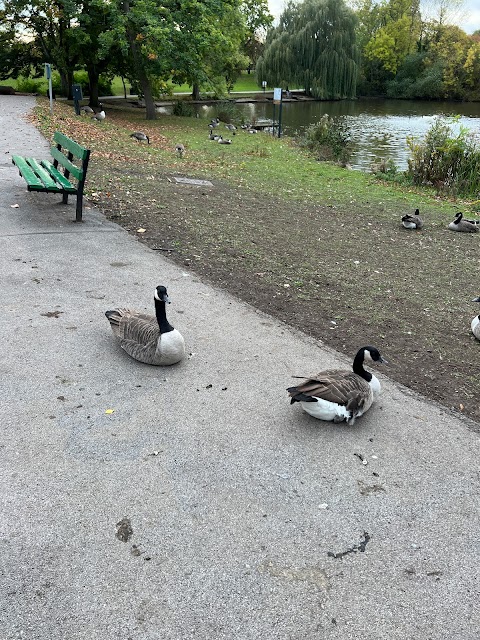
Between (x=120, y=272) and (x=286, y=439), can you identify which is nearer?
A: (x=286, y=439)

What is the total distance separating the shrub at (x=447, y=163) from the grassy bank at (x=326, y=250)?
154 centimetres

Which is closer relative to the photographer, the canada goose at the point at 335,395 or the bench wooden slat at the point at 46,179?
the canada goose at the point at 335,395

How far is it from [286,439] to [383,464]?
70 cm

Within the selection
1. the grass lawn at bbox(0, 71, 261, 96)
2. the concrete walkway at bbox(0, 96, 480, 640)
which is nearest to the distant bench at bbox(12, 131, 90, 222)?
the concrete walkway at bbox(0, 96, 480, 640)

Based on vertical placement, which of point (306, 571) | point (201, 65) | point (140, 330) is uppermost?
point (201, 65)

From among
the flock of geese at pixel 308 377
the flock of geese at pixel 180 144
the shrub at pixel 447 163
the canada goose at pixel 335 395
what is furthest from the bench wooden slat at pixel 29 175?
the shrub at pixel 447 163

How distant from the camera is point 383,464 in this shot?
3.70m

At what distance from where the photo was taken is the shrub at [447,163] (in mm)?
15906

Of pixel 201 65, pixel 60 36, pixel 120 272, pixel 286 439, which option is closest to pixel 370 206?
pixel 120 272

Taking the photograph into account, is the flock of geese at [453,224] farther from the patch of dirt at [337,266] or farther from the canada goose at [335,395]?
the canada goose at [335,395]

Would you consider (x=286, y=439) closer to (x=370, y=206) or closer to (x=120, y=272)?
(x=120, y=272)

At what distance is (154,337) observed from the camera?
4.61m

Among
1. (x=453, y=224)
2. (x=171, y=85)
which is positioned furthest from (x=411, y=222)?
(x=171, y=85)

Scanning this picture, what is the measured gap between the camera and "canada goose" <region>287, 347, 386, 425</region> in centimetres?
395
